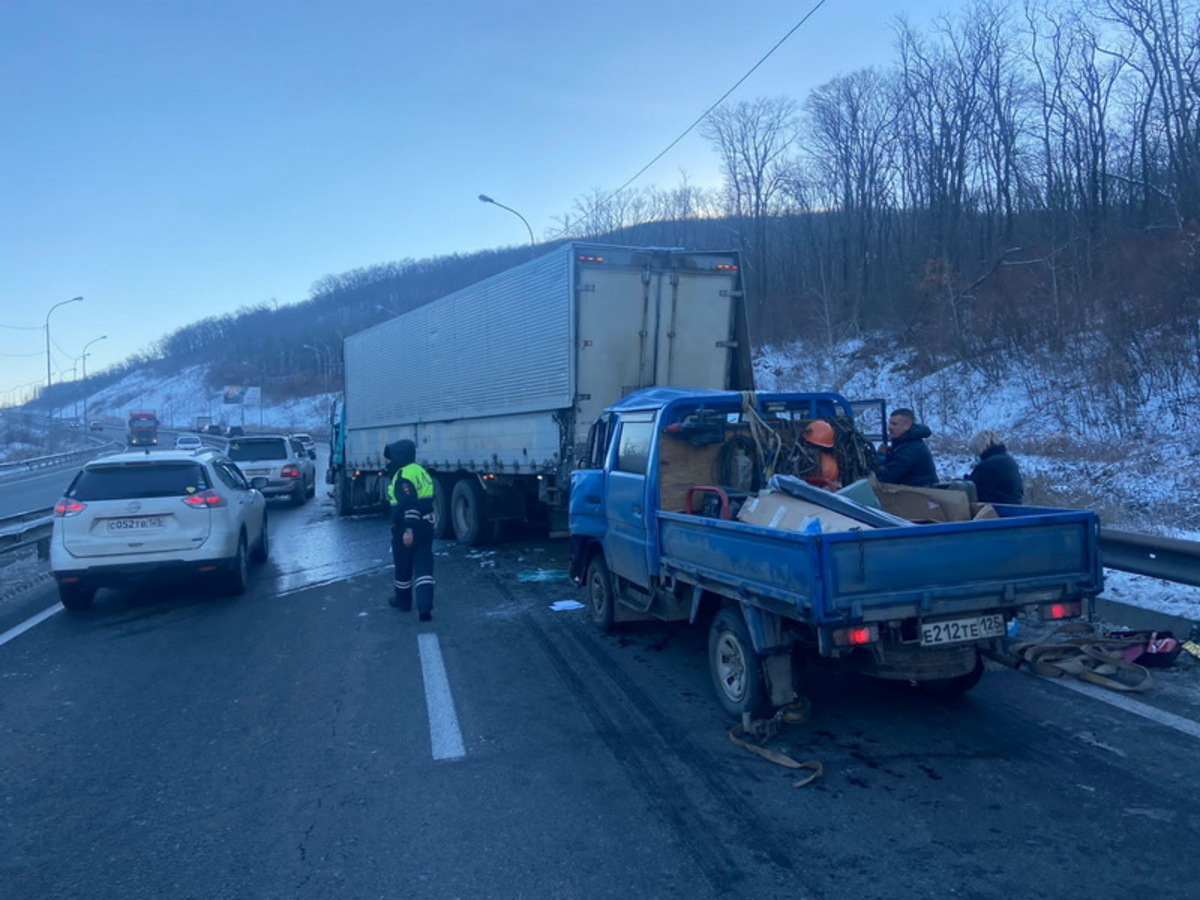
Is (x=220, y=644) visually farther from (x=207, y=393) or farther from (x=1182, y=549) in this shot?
(x=207, y=393)

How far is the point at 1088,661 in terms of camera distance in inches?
254

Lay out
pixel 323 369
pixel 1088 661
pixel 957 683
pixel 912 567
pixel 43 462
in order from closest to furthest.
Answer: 1. pixel 912 567
2. pixel 957 683
3. pixel 1088 661
4. pixel 43 462
5. pixel 323 369

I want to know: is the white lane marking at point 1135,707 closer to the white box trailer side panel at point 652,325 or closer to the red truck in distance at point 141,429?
the white box trailer side panel at point 652,325

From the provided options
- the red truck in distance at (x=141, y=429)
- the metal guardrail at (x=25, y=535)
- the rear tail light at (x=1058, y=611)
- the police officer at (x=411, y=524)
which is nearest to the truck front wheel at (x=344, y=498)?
the metal guardrail at (x=25, y=535)

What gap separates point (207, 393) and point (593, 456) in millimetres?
132561

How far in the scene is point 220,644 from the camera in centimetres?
827

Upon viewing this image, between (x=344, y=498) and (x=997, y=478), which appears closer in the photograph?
(x=997, y=478)

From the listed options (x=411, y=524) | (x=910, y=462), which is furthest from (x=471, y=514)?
(x=910, y=462)

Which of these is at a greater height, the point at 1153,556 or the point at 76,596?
the point at 1153,556

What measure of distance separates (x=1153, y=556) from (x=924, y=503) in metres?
2.08

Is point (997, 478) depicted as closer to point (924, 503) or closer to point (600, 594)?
point (924, 503)

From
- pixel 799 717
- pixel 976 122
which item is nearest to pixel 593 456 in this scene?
pixel 799 717

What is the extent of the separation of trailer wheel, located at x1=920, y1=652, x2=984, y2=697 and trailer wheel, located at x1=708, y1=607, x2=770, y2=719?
123 cm

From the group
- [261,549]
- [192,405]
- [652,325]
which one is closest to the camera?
[652,325]
